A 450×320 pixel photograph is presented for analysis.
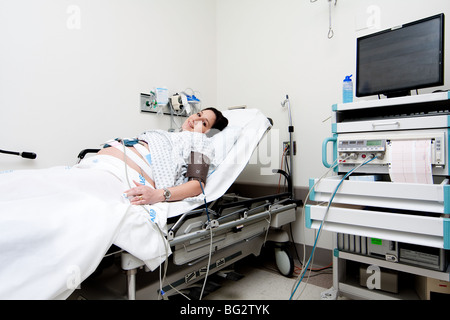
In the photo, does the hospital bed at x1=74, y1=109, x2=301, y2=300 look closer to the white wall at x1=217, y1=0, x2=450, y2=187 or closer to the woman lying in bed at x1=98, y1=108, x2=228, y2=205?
the woman lying in bed at x1=98, y1=108, x2=228, y2=205

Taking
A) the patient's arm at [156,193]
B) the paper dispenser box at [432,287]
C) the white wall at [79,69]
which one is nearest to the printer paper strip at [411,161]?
the paper dispenser box at [432,287]

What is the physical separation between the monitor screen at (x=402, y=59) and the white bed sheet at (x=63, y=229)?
1140mm

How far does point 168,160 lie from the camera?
55.4 inches

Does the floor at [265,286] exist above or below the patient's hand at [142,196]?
below

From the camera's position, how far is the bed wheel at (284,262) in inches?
68.5

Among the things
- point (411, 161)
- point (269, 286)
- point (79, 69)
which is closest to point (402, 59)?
point (411, 161)

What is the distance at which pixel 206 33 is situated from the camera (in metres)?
2.48

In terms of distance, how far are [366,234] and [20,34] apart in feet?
6.27

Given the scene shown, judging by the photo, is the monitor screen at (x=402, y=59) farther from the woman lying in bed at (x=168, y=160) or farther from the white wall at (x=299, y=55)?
the woman lying in bed at (x=168, y=160)

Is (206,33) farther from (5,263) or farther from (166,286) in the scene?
(5,263)

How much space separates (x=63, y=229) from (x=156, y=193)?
445 mm

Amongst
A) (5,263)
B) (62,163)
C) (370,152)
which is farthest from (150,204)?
(370,152)

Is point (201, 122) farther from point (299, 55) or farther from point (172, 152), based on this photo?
point (299, 55)

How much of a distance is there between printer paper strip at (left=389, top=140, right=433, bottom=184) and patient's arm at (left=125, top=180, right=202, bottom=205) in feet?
2.86
